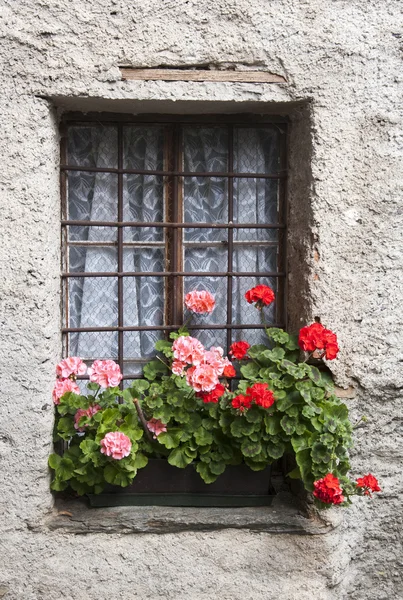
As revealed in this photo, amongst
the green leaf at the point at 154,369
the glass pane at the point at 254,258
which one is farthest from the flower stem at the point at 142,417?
the glass pane at the point at 254,258

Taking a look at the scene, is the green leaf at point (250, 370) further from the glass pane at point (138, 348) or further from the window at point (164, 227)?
the glass pane at point (138, 348)

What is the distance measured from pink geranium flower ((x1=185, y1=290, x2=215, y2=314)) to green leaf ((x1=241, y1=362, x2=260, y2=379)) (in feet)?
0.91

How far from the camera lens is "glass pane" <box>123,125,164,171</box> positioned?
103 inches

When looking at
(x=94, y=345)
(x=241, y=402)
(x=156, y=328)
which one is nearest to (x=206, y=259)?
(x=156, y=328)

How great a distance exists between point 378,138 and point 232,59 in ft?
2.11

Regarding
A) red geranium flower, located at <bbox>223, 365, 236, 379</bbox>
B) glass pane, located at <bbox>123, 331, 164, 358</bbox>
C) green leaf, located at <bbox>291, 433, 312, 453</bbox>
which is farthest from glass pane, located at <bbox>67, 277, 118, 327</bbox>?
green leaf, located at <bbox>291, 433, 312, 453</bbox>

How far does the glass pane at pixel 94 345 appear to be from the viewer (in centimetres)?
264

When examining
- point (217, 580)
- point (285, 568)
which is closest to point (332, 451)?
point (285, 568)

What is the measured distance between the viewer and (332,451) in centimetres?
225

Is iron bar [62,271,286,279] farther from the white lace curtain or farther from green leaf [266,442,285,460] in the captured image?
green leaf [266,442,285,460]

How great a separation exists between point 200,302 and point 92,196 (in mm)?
655

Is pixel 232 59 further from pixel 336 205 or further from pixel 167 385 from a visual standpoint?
pixel 167 385

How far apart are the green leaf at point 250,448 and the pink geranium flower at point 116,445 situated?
43cm

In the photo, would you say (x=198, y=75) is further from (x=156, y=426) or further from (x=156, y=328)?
(x=156, y=426)
